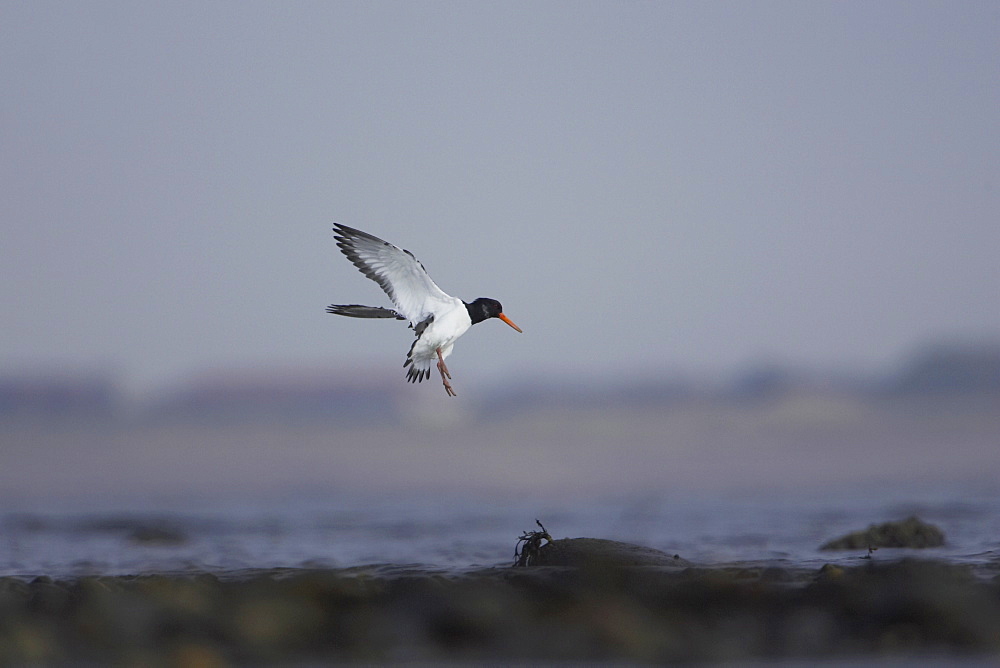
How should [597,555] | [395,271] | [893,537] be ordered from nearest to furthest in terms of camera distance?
1. [597,555]
2. [395,271]
3. [893,537]

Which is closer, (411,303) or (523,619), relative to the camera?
(523,619)

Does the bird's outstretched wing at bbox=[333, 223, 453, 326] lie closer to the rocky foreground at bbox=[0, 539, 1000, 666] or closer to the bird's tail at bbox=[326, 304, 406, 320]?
the bird's tail at bbox=[326, 304, 406, 320]

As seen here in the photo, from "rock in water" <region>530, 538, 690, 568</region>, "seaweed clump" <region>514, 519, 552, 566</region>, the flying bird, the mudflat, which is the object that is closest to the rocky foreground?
the mudflat

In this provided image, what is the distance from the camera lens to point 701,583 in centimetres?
894

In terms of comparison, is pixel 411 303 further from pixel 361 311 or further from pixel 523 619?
pixel 523 619

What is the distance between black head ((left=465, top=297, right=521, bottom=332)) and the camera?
41.4 feet

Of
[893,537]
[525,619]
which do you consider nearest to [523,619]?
[525,619]

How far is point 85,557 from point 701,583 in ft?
42.9

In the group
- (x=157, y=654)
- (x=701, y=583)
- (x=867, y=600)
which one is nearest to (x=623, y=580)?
(x=701, y=583)

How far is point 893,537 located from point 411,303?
8063 millimetres

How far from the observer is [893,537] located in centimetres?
1498

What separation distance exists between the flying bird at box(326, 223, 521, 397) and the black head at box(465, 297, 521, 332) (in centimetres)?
61

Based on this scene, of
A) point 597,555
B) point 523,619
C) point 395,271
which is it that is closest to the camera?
point 523,619

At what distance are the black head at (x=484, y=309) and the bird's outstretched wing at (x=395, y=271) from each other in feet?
2.58
